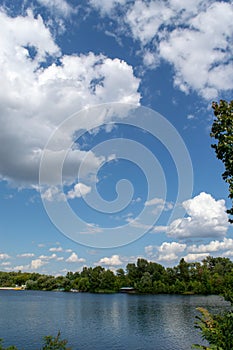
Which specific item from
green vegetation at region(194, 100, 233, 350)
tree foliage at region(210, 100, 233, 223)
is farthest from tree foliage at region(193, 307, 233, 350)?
tree foliage at region(210, 100, 233, 223)

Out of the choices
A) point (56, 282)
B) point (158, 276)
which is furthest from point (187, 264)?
point (56, 282)

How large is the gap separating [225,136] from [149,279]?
155 metres

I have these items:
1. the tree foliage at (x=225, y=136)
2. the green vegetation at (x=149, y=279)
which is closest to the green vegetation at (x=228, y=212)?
the tree foliage at (x=225, y=136)

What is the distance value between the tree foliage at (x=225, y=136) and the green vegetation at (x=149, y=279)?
137862mm

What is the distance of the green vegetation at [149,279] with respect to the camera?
486ft

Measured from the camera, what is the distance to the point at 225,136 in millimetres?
13133

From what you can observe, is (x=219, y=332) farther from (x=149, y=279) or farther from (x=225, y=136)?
(x=149, y=279)

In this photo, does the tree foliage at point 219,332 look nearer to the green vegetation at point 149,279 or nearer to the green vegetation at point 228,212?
the green vegetation at point 228,212

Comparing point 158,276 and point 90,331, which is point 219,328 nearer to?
point 90,331

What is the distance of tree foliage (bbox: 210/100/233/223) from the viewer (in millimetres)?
13133

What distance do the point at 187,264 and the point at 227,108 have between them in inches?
6112

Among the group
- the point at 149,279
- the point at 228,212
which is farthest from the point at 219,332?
the point at 149,279

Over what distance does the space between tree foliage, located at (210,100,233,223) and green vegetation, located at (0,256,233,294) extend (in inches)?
5428

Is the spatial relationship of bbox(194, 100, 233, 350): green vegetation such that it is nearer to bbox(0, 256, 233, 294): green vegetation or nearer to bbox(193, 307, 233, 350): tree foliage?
bbox(193, 307, 233, 350): tree foliage
